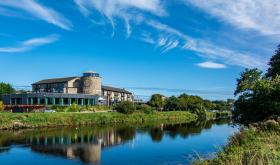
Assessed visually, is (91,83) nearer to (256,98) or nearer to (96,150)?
(96,150)


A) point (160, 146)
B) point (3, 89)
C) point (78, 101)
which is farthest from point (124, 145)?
point (3, 89)

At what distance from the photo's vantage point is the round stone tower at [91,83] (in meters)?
110

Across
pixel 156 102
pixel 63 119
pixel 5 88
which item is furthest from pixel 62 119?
pixel 5 88

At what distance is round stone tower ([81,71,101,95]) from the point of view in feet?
360

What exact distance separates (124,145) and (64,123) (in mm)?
24937

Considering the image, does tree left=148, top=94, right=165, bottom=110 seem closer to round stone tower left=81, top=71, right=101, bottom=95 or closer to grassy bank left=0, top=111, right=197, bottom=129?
round stone tower left=81, top=71, right=101, bottom=95

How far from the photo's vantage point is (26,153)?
102ft

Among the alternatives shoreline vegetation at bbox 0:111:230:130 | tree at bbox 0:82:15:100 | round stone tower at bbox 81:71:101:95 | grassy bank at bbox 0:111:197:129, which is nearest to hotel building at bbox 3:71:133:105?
round stone tower at bbox 81:71:101:95

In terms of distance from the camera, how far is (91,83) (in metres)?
110

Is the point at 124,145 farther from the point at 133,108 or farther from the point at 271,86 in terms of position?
the point at 133,108

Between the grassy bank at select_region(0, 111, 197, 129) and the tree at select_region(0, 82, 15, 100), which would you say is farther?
the tree at select_region(0, 82, 15, 100)

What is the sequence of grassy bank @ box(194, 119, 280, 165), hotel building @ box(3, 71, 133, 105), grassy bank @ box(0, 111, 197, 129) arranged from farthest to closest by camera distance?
hotel building @ box(3, 71, 133, 105)
grassy bank @ box(0, 111, 197, 129)
grassy bank @ box(194, 119, 280, 165)

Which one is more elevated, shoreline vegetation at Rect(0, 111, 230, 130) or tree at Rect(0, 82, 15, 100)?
tree at Rect(0, 82, 15, 100)

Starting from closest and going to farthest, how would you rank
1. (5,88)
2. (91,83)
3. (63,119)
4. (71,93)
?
(63,119)
(71,93)
(91,83)
(5,88)
